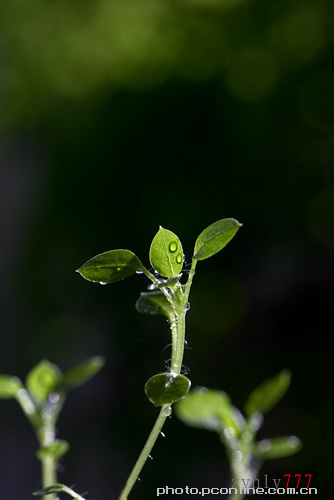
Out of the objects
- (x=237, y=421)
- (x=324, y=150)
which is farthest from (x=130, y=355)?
(x=237, y=421)

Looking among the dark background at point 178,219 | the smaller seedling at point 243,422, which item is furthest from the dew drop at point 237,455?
the dark background at point 178,219

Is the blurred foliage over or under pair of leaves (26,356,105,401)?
over

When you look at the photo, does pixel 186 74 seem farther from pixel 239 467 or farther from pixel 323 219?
pixel 239 467

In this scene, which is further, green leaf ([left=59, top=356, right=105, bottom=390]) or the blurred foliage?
the blurred foliage

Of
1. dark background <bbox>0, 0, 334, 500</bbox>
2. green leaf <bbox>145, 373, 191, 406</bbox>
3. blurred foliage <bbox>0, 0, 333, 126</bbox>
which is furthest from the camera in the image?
blurred foliage <bbox>0, 0, 333, 126</bbox>

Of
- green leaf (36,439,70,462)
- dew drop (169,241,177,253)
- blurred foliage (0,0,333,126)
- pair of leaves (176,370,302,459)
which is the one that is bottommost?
green leaf (36,439,70,462)

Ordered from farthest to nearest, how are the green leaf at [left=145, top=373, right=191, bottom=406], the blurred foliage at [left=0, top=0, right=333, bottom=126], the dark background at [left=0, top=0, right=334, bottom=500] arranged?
the blurred foliage at [left=0, top=0, right=333, bottom=126] < the dark background at [left=0, top=0, right=334, bottom=500] < the green leaf at [left=145, top=373, right=191, bottom=406]

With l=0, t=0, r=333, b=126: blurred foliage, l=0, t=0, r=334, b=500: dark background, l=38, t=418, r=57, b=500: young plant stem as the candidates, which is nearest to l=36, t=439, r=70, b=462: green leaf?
l=38, t=418, r=57, b=500: young plant stem

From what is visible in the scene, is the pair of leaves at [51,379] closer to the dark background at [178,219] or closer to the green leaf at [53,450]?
the green leaf at [53,450]

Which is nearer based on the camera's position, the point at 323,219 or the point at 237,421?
the point at 237,421

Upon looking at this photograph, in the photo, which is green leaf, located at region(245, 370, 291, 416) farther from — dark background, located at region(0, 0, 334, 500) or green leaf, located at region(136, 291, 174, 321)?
dark background, located at region(0, 0, 334, 500)
